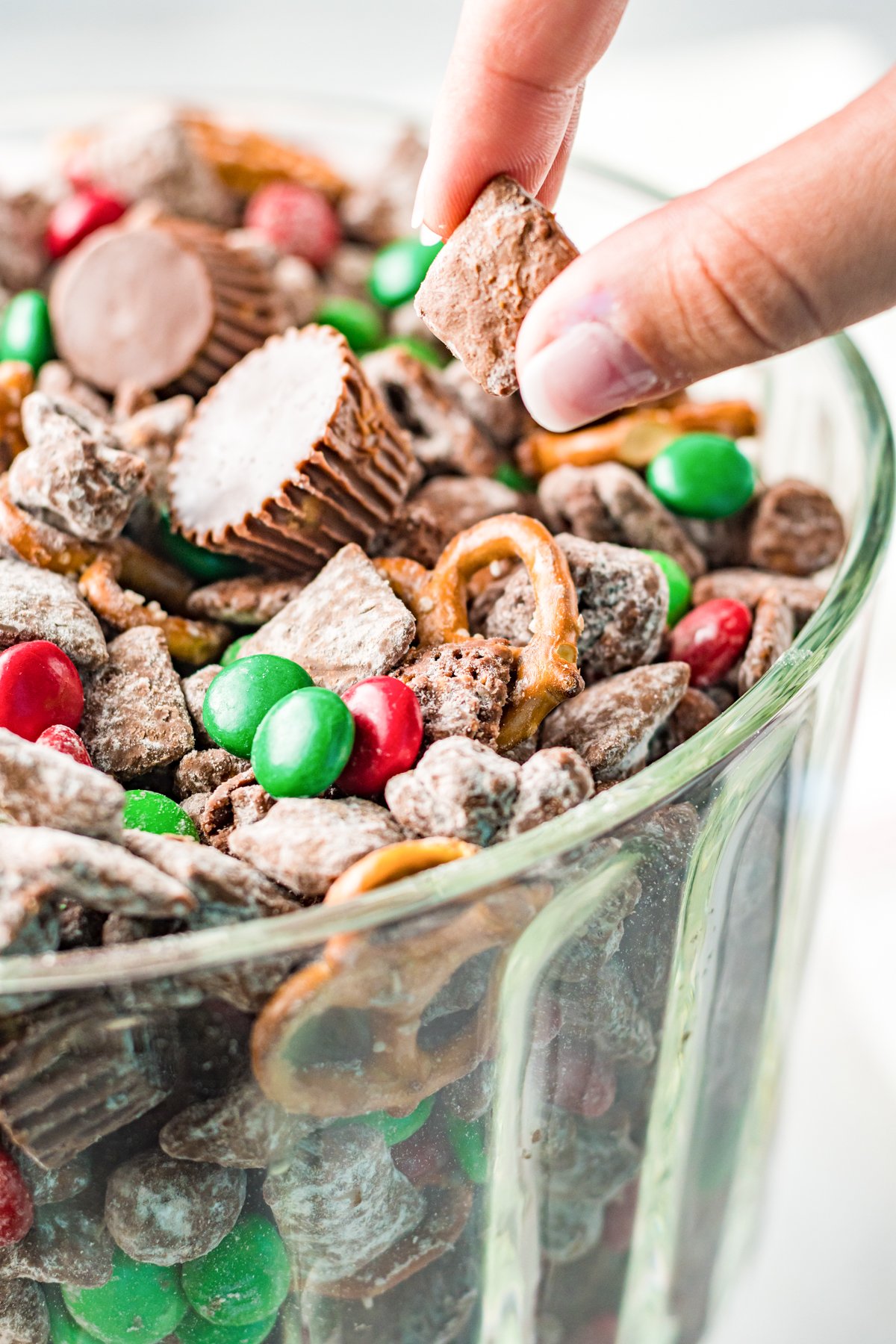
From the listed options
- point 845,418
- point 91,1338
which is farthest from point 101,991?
point 845,418

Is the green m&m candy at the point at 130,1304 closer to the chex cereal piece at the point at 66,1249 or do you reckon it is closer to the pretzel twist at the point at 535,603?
the chex cereal piece at the point at 66,1249

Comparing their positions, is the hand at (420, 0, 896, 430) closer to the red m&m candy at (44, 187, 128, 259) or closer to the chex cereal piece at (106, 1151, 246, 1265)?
the chex cereal piece at (106, 1151, 246, 1265)

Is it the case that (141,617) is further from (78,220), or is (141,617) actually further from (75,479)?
(78,220)

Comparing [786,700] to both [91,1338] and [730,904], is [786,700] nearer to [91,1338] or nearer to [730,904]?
[730,904]

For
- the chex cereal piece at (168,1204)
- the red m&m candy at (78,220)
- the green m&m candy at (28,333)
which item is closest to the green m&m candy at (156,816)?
the chex cereal piece at (168,1204)

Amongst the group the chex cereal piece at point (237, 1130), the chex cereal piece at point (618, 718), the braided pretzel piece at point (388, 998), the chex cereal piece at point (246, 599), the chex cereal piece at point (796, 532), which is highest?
the chex cereal piece at point (796, 532)

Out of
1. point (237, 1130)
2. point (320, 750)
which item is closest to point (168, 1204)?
point (237, 1130)
